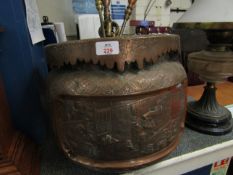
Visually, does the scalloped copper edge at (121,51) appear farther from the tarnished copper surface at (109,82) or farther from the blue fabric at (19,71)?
the blue fabric at (19,71)

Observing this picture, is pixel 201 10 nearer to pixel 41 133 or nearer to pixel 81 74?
pixel 81 74

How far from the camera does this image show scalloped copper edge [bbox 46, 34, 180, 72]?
0.30 m

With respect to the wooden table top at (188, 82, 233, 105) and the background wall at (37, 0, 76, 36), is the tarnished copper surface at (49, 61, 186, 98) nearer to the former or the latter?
the wooden table top at (188, 82, 233, 105)

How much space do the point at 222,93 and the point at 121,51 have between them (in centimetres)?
83

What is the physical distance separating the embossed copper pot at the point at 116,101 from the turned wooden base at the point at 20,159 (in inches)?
3.4

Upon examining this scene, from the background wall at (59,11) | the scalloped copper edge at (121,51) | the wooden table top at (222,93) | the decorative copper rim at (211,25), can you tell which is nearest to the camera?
the scalloped copper edge at (121,51)

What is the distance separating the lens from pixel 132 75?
0.32 metres

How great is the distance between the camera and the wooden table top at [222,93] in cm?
83

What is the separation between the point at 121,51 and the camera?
0.31 meters

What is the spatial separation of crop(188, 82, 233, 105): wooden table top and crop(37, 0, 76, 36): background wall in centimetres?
80

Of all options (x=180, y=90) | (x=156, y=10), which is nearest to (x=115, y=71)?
(x=180, y=90)

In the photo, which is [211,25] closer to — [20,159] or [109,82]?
[109,82]

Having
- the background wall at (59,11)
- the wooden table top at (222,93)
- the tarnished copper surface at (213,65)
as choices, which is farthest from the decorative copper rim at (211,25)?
the background wall at (59,11)

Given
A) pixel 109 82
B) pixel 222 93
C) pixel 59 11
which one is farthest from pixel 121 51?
pixel 59 11
